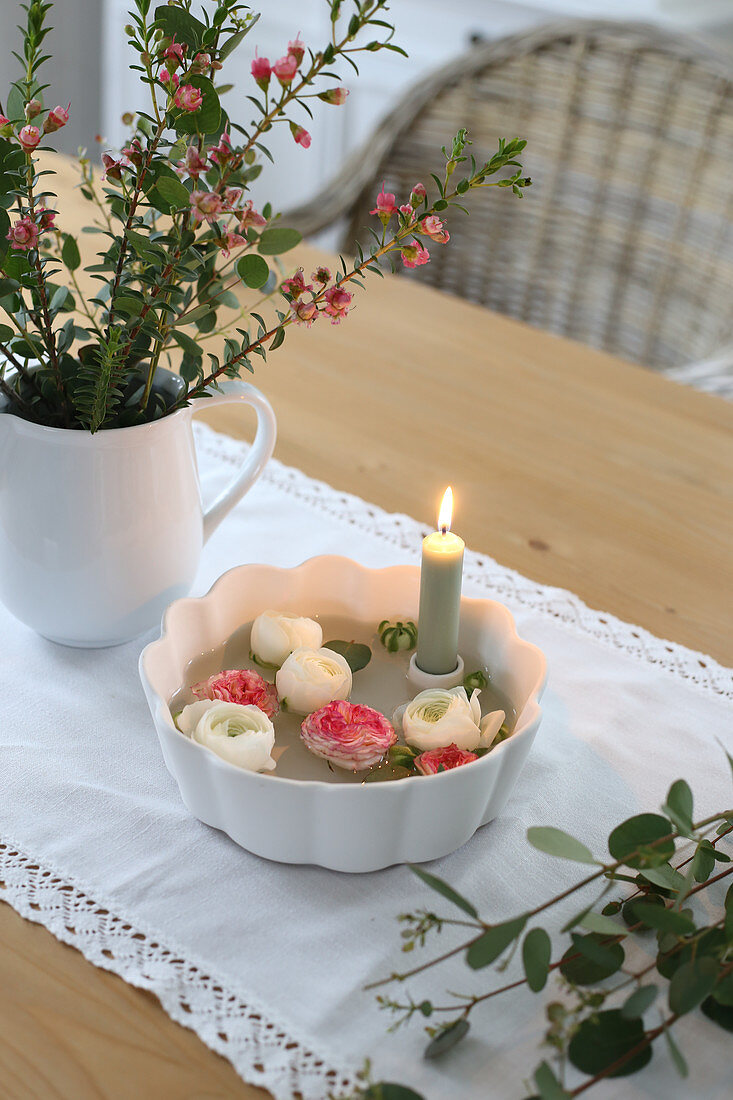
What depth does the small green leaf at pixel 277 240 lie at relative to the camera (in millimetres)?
536

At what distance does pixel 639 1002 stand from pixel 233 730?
224mm

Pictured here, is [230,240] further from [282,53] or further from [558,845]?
[282,53]

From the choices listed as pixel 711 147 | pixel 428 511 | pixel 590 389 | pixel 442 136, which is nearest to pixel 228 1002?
pixel 428 511

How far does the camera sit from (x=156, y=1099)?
0.43 metres

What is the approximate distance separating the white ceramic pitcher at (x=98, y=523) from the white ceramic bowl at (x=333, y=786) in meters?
0.05

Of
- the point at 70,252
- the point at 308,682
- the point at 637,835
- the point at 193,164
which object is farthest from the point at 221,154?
the point at 637,835

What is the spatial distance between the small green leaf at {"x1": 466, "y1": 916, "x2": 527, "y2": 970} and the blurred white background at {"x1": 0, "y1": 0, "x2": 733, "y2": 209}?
2342 millimetres

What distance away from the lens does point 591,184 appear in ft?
5.12

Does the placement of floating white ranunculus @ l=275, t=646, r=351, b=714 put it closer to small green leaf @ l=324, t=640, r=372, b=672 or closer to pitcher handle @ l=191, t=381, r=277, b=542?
small green leaf @ l=324, t=640, r=372, b=672

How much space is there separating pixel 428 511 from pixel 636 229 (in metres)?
0.87

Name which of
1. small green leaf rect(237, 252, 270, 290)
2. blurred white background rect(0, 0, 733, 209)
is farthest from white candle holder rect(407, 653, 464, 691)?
blurred white background rect(0, 0, 733, 209)

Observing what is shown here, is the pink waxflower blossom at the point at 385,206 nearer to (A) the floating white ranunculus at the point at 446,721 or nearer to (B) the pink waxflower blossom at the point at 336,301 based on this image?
(B) the pink waxflower blossom at the point at 336,301

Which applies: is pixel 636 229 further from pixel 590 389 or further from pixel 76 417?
pixel 76 417

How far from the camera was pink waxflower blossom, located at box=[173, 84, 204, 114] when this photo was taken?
48 cm
